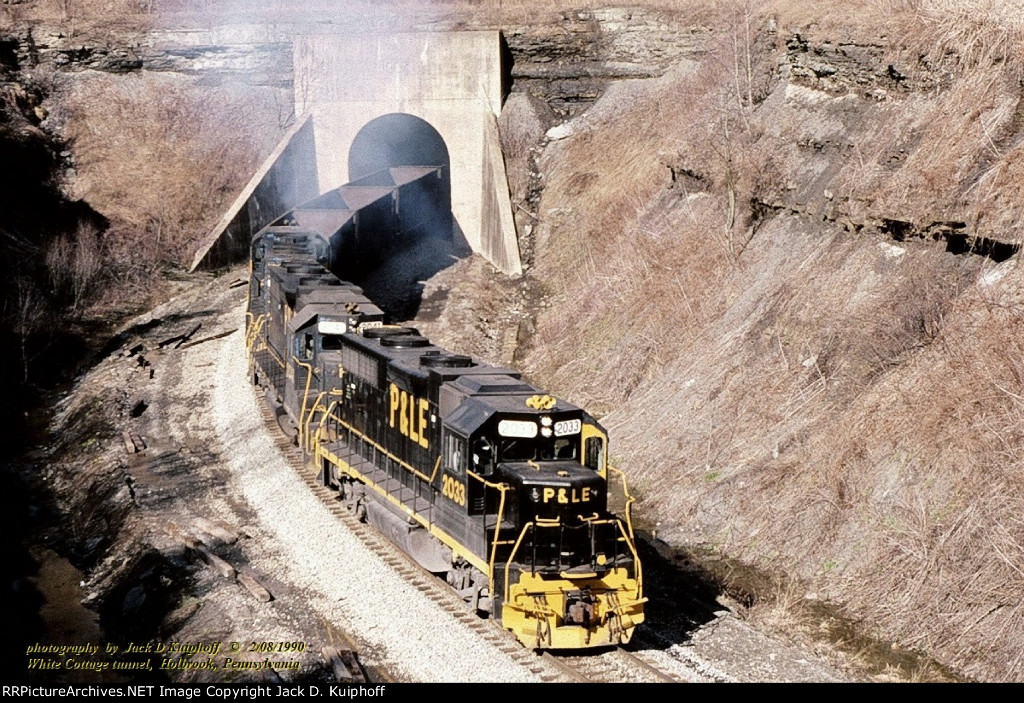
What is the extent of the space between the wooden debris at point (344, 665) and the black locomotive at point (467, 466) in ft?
6.43

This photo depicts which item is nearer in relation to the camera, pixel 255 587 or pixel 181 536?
pixel 255 587

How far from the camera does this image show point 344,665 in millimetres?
14625

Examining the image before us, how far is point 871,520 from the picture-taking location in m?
17.5

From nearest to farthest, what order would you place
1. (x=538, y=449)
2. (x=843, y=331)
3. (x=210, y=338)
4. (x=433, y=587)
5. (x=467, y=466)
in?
(x=467, y=466) < (x=538, y=449) < (x=433, y=587) < (x=843, y=331) < (x=210, y=338)

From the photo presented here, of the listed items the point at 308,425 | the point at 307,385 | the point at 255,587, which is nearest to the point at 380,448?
the point at 255,587

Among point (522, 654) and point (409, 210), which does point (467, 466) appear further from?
point (409, 210)

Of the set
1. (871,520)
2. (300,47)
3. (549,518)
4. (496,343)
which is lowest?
(496,343)

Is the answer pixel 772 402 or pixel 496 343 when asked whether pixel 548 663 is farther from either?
pixel 496 343

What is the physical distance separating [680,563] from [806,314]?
21.6 feet

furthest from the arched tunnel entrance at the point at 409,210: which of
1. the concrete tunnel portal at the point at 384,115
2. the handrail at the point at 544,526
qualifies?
the handrail at the point at 544,526

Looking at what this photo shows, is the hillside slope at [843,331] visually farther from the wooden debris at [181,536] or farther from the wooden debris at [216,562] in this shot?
the wooden debris at [181,536]

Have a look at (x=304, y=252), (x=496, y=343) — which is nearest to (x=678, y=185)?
(x=496, y=343)

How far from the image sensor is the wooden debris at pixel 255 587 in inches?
671

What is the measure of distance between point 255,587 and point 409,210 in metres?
26.3
